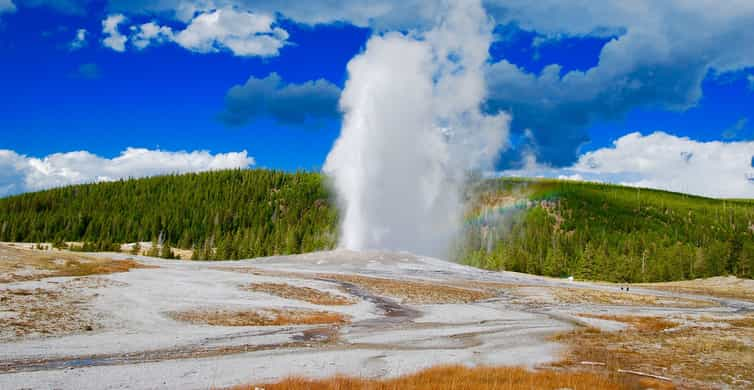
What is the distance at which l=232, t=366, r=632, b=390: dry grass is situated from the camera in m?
15.5

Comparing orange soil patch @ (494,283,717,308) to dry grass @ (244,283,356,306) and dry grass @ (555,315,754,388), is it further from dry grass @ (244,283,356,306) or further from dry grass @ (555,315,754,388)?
dry grass @ (555,315,754,388)

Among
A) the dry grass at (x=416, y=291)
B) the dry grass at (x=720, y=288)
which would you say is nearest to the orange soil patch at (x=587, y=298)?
the dry grass at (x=416, y=291)

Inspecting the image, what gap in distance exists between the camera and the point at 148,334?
85.6 feet

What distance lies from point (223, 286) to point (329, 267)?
33.7 metres

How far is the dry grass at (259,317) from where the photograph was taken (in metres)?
31.6

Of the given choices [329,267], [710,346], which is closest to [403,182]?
[329,267]

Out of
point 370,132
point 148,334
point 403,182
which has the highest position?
point 370,132

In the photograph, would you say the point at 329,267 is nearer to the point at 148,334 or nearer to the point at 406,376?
the point at 148,334

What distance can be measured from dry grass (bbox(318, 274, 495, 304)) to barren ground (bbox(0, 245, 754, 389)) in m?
0.37

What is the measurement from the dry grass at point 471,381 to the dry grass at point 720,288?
76642 mm

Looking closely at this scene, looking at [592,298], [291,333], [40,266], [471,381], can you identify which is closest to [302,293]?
[291,333]

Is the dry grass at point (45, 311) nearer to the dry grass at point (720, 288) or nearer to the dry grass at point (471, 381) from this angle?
the dry grass at point (471, 381)

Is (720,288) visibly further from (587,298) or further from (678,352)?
(678,352)

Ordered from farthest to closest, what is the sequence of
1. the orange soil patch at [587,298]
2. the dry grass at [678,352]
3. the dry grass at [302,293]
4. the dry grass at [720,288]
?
the dry grass at [720,288], the orange soil patch at [587,298], the dry grass at [302,293], the dry grass at [678,352]
